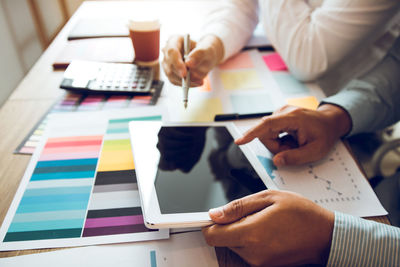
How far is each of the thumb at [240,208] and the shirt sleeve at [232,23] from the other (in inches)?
18.9

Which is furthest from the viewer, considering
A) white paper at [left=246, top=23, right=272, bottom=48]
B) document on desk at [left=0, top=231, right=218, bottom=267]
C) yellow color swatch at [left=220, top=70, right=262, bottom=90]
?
white paper at [left=246, top=23, right=272, bottom=48]

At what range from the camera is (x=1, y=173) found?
0.48m

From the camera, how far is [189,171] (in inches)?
17.9

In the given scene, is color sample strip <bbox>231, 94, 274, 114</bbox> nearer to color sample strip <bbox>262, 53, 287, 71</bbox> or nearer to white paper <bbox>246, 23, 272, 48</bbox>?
color sample strip <bbox>262, 53, 287, 71</bbox>

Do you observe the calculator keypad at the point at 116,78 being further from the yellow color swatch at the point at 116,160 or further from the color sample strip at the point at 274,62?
the color sample strip at the point at 274,62

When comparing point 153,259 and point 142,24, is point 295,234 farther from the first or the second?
point 142,24

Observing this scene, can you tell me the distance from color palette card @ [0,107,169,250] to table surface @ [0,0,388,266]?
25mm

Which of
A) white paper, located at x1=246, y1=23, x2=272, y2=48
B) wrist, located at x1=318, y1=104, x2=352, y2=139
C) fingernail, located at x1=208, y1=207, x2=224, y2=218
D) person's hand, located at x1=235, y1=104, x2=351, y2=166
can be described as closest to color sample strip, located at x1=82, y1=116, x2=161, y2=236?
fingernail, located at x1=208, y1=207, x2=224, y2=218

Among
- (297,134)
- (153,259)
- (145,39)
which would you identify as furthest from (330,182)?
(145,39)

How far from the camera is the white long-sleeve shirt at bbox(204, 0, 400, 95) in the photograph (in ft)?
2.17

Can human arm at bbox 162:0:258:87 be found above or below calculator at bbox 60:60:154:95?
above

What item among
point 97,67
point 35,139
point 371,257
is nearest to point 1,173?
point 35,139

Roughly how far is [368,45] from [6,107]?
39.6 inches

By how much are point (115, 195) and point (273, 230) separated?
0.84ft
